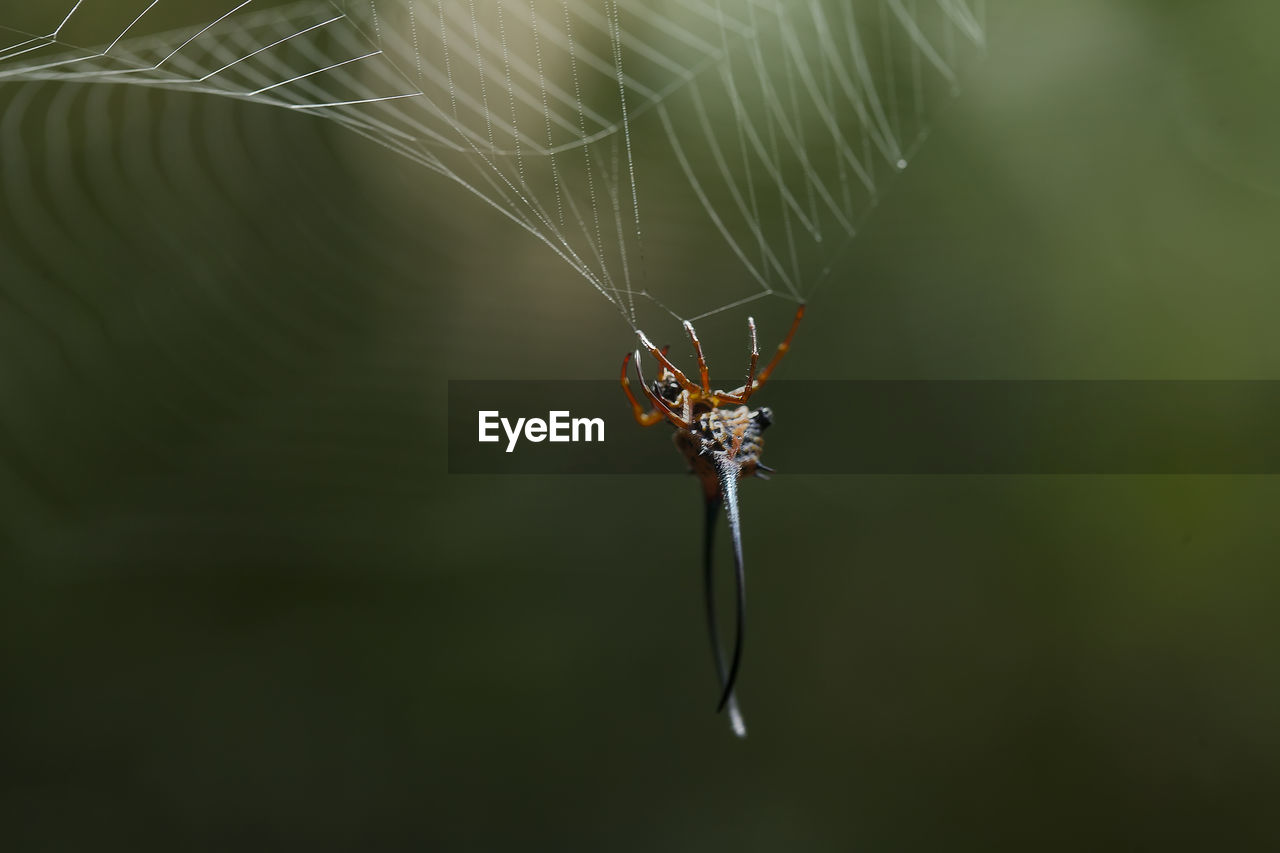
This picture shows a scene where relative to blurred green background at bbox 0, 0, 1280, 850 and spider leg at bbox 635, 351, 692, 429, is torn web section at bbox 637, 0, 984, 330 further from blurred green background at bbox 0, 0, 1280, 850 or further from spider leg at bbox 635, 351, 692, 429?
spider leg at bbox 635, 351, 692, 429

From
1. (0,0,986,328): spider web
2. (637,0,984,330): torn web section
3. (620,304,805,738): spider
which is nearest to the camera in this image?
(620,304,805,738): spider

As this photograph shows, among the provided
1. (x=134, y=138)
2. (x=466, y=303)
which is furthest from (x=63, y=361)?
(x=466, y=303)

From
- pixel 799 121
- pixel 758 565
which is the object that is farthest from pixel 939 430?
pixel 799 121

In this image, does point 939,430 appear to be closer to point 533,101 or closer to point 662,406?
point 533,101

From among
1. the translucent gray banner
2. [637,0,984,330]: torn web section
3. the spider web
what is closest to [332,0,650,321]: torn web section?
the spider web

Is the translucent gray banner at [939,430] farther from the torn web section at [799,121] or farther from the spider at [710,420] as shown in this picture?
the spider at [710,420]

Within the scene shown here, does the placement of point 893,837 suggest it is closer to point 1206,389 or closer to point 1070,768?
point 1070,768
